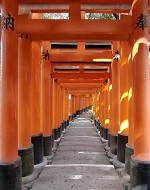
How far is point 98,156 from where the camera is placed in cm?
861

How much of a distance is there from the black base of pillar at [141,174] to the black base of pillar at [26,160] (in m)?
2.32

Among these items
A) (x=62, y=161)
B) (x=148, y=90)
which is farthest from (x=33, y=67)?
(x=148, y=90)

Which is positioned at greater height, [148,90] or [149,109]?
[148,90]

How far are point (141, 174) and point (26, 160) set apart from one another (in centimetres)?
247

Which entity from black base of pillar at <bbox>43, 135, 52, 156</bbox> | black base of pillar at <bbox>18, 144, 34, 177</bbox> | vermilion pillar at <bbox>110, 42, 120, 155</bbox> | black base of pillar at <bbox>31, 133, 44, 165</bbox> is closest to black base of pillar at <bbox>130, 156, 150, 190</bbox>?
black base of pillar at <bbox>18, 144, 34, 177</bbox>

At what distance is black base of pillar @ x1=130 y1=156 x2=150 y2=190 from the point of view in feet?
14.2

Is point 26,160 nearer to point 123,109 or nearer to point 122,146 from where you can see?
point 122,146

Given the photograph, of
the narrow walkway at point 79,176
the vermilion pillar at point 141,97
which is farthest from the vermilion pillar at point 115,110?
the vermilion pillar at point 141,97

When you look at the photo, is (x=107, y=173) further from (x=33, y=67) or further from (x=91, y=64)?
(x=91, y=64)

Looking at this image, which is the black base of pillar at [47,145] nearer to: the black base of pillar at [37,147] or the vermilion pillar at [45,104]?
the vermilion pillar at [45,104]

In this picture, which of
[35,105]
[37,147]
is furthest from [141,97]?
[37,147]

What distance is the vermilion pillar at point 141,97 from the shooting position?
14.5 feet

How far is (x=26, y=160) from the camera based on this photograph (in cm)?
568

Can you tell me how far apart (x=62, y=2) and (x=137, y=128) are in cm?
260
